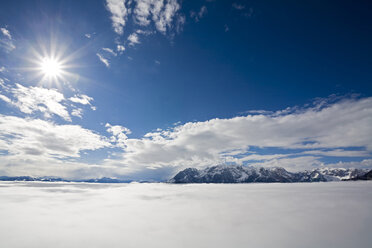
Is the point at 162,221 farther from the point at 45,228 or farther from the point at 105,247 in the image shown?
the point at 45,228

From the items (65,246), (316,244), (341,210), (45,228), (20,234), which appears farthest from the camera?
(341,210)

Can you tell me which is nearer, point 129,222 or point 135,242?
point 135,242

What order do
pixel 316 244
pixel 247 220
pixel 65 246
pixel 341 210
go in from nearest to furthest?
pixel 316 244 → pixel 65 246 → pixel 247 220 → pixel 341 210

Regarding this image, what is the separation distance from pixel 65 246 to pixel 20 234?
3.26 m

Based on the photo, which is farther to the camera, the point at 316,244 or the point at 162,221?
the point at 162,221

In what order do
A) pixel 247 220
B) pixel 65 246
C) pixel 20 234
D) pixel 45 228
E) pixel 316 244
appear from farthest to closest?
pixel 247 220 < pixel 45 228 < pixel 20 234 < pixel 65 246 < pixel 316 244

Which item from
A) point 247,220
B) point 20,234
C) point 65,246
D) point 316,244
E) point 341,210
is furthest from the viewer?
point 341,210

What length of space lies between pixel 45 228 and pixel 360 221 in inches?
627

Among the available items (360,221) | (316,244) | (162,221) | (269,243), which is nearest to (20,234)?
(162,221)

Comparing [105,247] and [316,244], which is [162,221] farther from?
[316,244]

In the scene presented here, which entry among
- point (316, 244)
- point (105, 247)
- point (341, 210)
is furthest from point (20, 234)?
point (341, 210)

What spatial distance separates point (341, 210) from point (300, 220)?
3876mm

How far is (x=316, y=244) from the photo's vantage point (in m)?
6.03

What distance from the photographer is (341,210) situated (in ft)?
33.0
